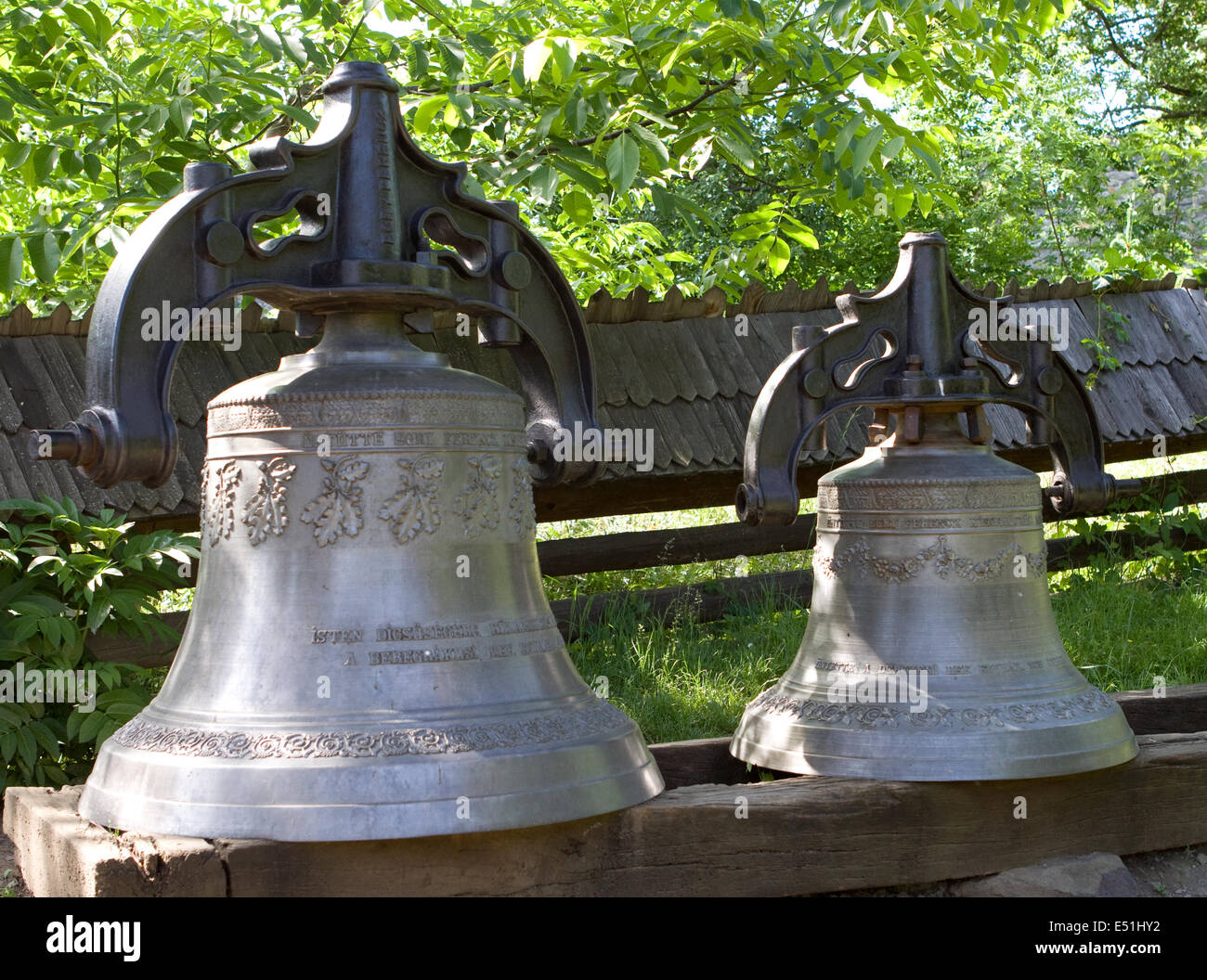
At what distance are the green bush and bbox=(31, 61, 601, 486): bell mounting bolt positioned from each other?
2019 mm

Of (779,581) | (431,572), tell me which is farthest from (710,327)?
(431,572)

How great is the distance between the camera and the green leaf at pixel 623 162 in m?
3.69

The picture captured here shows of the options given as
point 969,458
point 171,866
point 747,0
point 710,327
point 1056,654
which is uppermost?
point 747,0

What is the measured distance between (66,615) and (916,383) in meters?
2.76

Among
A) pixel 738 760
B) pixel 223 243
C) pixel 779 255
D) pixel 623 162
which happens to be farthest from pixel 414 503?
pixel 779 255

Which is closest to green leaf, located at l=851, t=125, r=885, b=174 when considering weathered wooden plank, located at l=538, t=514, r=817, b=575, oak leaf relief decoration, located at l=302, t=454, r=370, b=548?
weathered wooden plank, located at l=538, t=514, r=817, b=575

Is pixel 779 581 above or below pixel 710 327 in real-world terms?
below

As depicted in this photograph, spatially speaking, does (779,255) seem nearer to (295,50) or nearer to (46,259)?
(295,50)

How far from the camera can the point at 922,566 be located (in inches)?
111

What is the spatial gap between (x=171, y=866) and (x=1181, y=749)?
2.27 metres

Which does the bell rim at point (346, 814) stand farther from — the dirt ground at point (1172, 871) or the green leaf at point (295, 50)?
the green leaf at point (295, 50)

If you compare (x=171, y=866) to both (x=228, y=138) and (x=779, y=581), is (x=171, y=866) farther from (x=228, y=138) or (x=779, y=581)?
(x=779, y=581)
